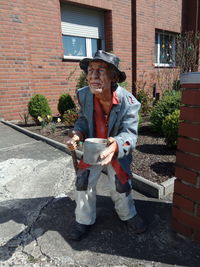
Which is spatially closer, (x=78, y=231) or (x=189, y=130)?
(x=189, y=130)

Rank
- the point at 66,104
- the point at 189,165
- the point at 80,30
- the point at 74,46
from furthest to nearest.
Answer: the point at 74,46, the point at 80,30, the point at 66,104, the point at 189,165

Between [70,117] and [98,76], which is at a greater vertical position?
[98,76]

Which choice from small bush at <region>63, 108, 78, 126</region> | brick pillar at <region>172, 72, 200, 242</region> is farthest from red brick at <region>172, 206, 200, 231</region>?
Result: small bush at <region>63, 108, 78, 126</region>

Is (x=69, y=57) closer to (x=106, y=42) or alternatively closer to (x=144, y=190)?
(x=106, y=42)

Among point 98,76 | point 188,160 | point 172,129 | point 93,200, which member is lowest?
point 93,200

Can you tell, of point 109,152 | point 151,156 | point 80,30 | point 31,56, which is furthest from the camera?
point 80,30

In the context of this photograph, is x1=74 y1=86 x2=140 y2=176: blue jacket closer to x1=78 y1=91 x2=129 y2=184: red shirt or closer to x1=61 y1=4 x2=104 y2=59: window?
→ x1=78 y1=91 x2=129 y2=184: red shirt

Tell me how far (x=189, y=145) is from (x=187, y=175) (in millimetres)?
242

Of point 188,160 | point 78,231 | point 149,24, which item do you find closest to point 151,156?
point 188,160

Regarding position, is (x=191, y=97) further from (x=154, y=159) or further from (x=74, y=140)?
(x=154, y=159)

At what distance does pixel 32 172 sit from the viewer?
314cm

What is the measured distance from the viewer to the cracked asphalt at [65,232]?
1683 mm

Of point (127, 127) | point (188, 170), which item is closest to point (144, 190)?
point (188, 170)

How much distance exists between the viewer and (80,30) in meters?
7.77
